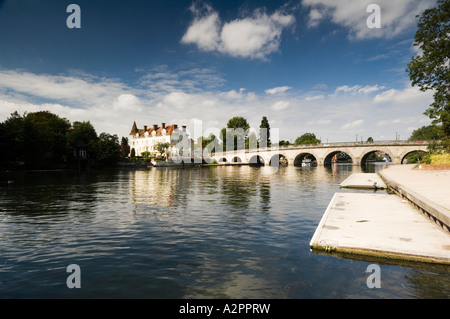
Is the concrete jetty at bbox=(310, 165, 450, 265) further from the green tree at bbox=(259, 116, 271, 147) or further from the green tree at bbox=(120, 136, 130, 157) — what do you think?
the green tree at bbox=(120, 136, 130, 157)

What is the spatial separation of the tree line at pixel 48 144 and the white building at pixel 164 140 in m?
28.2

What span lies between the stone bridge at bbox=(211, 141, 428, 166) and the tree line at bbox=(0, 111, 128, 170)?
150 feet

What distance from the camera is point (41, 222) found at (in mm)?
12930

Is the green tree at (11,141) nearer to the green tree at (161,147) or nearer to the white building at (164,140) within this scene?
the green tree at (161,147)

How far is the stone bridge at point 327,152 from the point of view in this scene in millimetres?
69500

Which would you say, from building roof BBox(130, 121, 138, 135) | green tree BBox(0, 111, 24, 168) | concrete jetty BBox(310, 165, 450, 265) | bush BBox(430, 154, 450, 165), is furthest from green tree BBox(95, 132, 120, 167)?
concrete jetty BBox(310, 165, 450, 265)

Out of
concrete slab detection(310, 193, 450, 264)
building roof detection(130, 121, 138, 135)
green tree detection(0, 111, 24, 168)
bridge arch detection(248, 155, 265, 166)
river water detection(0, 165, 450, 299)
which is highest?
building roof detection(130, 121, 138, 135)

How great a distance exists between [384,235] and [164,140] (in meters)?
120

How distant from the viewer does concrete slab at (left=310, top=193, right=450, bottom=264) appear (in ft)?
23.5

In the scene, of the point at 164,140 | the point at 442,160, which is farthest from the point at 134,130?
the point at 442,160

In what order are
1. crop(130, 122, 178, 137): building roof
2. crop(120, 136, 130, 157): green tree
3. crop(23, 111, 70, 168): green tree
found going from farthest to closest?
crop(120, 136, 130, 157): green tree
crop(130, 122, 178, 137): building roof
crop(23, 111, 70, 168): green tree

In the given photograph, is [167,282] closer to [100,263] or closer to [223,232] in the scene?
[100,263]
